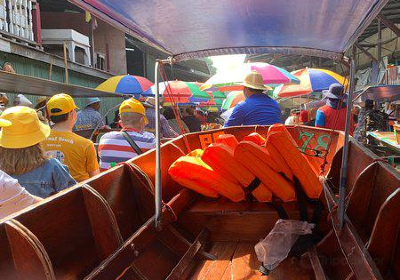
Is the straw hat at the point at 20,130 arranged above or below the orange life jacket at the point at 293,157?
above

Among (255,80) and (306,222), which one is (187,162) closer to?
(306,222)

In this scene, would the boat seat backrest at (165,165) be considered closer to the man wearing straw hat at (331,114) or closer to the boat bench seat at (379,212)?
the boat bench seat at (379,212)

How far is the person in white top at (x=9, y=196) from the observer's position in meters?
1.83

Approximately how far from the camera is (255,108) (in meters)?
4.28

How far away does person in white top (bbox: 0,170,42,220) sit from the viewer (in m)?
1.83

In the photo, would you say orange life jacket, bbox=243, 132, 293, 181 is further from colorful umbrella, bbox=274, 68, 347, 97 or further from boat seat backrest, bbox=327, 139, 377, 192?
colorful umbrella, bbox=274, 68, 347, 97

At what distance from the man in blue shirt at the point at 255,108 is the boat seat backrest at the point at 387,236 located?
2.64 metres

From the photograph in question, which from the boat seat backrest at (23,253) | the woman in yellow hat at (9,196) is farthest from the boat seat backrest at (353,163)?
the woman in yellow hat at (9,196)

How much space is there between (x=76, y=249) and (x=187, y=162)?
3.40 feet

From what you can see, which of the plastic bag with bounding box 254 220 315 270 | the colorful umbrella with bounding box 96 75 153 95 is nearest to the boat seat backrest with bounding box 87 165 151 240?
the plastic bag with bounding box 254 220 315 270

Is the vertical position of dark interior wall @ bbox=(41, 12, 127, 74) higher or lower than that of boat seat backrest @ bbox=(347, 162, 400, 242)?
higher

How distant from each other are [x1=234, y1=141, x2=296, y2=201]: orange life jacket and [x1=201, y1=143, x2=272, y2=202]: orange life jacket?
0.05 metres

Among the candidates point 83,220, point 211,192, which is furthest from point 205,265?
point 83,220

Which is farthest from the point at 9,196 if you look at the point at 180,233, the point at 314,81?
the point at 314,81
